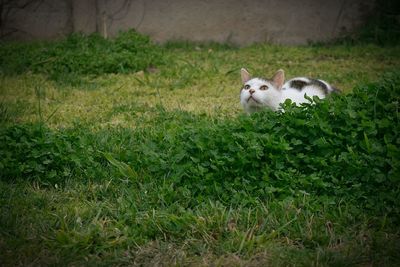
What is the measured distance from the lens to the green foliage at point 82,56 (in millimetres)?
7398

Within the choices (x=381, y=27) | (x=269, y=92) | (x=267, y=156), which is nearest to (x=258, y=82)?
(x=269, y=92)

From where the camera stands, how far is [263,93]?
4.82 m

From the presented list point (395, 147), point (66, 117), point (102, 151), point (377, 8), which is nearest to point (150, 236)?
point (102, 151)

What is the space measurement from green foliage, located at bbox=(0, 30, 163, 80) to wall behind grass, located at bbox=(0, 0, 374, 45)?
1.06 m

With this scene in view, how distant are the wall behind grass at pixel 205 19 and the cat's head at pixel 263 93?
15.8ft

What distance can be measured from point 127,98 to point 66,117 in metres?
1.03

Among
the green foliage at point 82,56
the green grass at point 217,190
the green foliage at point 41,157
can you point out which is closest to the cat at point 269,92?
the green grass at point 217,190

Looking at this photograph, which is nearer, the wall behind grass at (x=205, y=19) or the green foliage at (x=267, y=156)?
the green foliage at (x=267, y=156)

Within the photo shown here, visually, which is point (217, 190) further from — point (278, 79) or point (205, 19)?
point (205, 19)

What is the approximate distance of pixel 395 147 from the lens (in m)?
3.28

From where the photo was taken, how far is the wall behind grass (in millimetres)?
9336

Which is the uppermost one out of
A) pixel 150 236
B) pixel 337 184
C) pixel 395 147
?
pixel 395 147

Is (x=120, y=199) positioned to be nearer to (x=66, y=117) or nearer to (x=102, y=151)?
(x=102, y=151)

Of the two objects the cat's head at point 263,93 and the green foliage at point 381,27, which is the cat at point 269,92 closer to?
the cat's head at point 263,93
